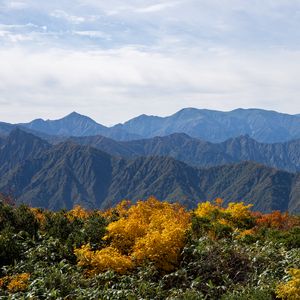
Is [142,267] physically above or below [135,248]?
below

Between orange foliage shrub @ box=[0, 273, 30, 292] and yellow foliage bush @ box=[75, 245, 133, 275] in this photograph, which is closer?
orange foliage shrub @ box=[0, 273, 30, 292]

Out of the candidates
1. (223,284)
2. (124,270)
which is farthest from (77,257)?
(223,284)

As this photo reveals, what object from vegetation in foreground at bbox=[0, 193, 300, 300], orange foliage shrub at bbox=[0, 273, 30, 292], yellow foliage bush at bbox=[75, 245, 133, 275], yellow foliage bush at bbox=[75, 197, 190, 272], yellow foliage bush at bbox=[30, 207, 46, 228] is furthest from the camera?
yellow foliage bush at bbox=[30, 207, 46, 228]

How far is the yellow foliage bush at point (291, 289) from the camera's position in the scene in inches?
535

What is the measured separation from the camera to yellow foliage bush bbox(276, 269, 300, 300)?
13.6 m

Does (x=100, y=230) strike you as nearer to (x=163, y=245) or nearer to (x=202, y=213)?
(x=163, y=245)

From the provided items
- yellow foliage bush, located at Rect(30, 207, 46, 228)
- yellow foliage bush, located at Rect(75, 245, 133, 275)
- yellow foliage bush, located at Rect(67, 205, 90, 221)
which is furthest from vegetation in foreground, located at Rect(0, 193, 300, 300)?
yellow foliage bush, located at Rect(67, 205, 90, 221)

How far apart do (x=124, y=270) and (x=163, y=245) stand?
190cm

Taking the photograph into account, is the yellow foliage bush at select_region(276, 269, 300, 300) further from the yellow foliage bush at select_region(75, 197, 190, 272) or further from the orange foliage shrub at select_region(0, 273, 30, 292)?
the orange foliage shrub at select_region(0, 273, 30, 292)

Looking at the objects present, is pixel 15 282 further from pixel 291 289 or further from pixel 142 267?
pixel 291 289

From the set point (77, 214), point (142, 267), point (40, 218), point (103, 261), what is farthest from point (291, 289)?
point (77, 214)

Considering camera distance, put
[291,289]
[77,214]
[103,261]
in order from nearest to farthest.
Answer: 1. [291,289]
2. [103,261]
3. [77,214]

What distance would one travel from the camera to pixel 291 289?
535 inches

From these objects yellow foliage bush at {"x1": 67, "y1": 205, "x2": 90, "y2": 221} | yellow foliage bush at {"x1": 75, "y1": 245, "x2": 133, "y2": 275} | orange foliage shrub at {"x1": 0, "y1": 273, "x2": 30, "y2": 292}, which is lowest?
yellow foliage bush at {"x1": 67, "y1": 205, "x2": 90, "y2": 221}
